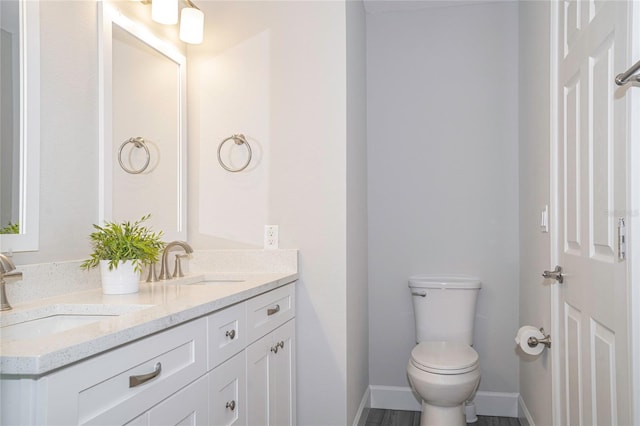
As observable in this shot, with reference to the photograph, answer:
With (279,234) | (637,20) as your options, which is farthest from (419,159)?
(637,20)

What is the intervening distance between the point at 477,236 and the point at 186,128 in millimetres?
1744

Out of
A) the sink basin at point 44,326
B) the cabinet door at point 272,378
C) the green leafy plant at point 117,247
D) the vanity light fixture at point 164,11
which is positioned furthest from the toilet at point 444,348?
the vanity light fixture at point 164,11

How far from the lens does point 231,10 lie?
245 centimetres

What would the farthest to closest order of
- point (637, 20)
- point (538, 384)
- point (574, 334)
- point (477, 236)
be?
point (477, 236) < point (538, 384) < point (574, 334) < point (637, 20)

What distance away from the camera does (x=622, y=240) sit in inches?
46.4

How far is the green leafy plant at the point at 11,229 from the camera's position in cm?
139

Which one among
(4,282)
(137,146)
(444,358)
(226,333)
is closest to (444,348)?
(444,358)

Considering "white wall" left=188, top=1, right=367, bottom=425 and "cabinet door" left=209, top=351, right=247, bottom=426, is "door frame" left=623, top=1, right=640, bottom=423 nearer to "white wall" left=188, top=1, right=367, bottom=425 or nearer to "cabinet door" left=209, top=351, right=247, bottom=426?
"cabinet door" left=209, top=351, right=247, bottom=426

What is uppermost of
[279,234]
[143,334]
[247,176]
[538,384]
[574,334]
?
[247,176]

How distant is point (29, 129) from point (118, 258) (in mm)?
476

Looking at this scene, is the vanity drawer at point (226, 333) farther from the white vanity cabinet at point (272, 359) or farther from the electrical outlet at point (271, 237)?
the electrical outlet at point (271, 237)

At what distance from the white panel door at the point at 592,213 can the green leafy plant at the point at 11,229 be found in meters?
1.62

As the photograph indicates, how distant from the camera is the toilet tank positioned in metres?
2.75

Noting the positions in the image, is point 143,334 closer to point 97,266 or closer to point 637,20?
point 97,266
